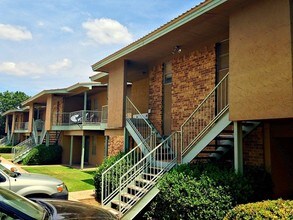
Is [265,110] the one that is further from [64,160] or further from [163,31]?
[64,160]

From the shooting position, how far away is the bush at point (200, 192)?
19.7ft

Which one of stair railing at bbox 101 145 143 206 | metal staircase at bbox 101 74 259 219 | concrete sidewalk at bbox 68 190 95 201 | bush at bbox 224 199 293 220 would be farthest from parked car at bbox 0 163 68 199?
bush at bbox 224 199 293 220

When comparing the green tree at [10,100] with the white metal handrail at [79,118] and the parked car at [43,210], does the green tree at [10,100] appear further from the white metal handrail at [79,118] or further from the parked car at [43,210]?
the parked car at [43,210]

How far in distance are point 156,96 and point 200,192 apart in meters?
5.76

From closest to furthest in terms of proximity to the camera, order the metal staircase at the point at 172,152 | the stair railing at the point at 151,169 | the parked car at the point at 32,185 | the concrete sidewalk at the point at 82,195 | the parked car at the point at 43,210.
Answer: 1. the parked car at the point at 43,210
2. the parked car at the point at 32,185
3. the metal staircase at the point at 172,152
4. the stair railing at the point at 151,169
5. the concrete sidewalk at the point at 82,195

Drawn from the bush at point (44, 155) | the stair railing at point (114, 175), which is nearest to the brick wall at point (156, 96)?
the stair railing at point (114, 175)

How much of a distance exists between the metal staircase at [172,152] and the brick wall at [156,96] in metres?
1.16

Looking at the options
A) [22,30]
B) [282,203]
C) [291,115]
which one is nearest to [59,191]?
[282,203]

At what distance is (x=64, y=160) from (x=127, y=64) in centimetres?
1547

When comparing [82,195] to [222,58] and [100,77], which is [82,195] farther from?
[222,58]

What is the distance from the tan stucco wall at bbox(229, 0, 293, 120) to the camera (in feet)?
18.3

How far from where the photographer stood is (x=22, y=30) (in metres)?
13.0

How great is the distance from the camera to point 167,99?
35.9 feet

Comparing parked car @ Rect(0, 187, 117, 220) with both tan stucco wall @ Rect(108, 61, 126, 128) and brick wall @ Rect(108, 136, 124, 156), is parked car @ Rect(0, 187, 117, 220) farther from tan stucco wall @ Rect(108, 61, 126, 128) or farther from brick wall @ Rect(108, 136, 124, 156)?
brick wall @ Rect(108, 136, 124, 156)
